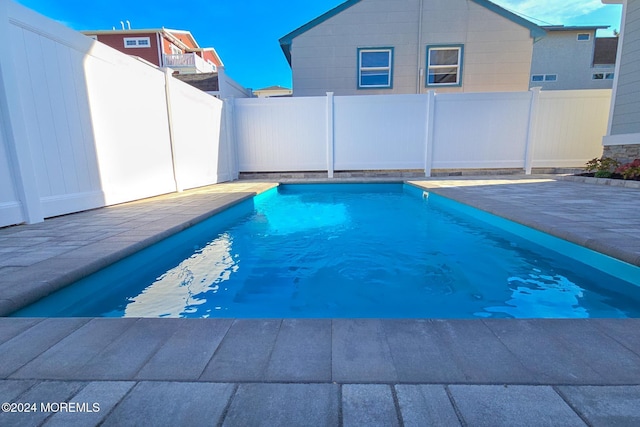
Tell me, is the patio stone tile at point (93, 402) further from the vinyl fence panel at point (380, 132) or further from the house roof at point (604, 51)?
the house roof at point (604, 51)

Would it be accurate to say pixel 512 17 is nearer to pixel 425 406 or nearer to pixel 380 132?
pixel 380 132

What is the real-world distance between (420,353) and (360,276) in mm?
1517

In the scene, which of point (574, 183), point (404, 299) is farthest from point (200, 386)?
point (574, 183)

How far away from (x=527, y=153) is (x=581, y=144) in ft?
4.65

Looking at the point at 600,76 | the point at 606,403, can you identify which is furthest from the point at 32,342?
the point at 600,76

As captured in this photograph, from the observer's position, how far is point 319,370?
120cm

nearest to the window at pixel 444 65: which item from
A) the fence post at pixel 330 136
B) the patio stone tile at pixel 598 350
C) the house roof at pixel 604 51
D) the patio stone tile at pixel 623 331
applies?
the fence post at pixel 330 136

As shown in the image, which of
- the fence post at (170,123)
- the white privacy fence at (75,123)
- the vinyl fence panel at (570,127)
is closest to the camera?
the white privacy fence at (75,123)

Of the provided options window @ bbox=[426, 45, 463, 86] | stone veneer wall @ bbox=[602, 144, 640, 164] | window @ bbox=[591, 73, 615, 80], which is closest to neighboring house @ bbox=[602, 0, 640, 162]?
stone veneer wall @ bbox=[602, 144, 640, 164]

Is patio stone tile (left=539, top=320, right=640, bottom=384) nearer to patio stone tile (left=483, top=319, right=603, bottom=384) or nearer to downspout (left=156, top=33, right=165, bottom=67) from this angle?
patio stone tile (left=483, top=319, right=603, bottom=384)

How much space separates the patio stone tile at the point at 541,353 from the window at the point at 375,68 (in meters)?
9.53

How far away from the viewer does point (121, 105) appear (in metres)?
4.71

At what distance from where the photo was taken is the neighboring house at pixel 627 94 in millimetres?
6504

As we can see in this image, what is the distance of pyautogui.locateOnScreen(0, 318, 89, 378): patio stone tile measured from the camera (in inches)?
50.3
